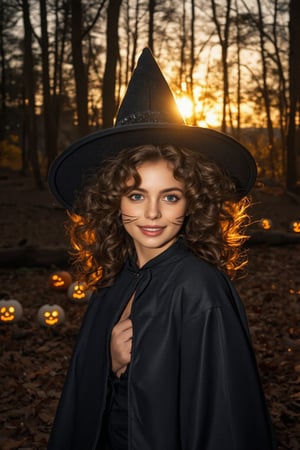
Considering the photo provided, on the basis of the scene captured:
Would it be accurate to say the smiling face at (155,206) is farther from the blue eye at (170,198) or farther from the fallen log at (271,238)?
the fallen log at (271,238)

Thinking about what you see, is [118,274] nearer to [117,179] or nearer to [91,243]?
[91,243]

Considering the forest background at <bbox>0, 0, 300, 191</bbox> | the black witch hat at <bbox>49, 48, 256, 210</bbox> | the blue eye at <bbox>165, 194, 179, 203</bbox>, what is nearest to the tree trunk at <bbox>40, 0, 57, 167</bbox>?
the forest background at <bbox>0, 0, 300, 191</bbox>

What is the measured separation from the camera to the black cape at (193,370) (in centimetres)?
200

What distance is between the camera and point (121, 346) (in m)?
2.32

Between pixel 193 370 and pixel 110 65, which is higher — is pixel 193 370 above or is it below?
below

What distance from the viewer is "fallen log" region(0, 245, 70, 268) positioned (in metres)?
9.01

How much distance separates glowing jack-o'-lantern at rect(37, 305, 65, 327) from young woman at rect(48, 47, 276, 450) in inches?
149

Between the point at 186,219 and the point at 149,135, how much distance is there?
1.63 ft

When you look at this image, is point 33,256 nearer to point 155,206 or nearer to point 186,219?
point 186,219

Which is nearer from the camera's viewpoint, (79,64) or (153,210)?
(153,210)

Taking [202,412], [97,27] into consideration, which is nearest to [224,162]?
[202,412]

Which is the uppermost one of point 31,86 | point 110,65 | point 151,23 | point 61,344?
point 151,23

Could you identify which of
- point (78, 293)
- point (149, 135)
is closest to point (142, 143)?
point (149, 135)

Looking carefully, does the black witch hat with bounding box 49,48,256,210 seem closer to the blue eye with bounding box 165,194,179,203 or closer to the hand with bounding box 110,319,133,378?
the blue eye with bounding box 165,194,179,203
